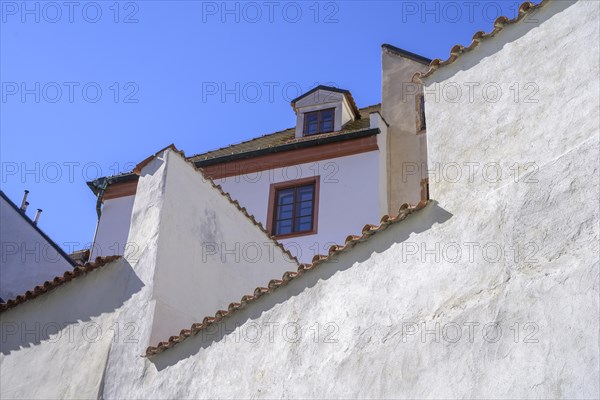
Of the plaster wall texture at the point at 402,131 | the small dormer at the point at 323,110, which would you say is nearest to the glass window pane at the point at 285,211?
the plaster wall texture at the point at 402,131

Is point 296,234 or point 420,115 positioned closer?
point 296,234

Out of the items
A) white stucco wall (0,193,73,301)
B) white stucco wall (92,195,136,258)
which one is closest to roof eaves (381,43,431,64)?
white stucco wall (92,195,136,258)

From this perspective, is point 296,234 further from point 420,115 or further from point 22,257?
point 22,257

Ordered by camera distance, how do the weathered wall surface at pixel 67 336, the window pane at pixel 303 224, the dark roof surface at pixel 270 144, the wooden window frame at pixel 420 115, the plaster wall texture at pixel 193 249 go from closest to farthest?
1. the weathered wall surface at pixel 67 336
2. the plaster wall texture at pixel 193 249
3. the window pane at pixel 303 224
4. the dark roof surface at pixel 270 144
5. the wooden window frame at pixel 420 115

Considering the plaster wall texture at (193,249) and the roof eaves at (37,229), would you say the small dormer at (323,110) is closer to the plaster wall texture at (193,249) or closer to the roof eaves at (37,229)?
the roof eaves at (37,229)

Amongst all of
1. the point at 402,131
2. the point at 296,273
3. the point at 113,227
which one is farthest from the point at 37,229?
the point at 296,273

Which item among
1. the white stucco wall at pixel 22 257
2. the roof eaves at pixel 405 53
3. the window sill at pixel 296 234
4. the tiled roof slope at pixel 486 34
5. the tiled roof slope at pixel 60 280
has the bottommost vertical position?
the tiled roof slope at pixel 60 280

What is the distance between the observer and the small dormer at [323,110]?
822 inches

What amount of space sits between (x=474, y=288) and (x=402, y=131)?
1370 cm

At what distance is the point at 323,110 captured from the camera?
21328mm

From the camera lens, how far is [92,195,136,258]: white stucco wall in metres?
20.0

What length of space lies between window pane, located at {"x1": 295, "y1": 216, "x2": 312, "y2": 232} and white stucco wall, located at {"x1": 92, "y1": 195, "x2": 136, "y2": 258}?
4388 millimetres

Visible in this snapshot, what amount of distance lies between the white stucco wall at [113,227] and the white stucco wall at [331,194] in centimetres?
258

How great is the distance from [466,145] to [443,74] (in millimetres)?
1170
